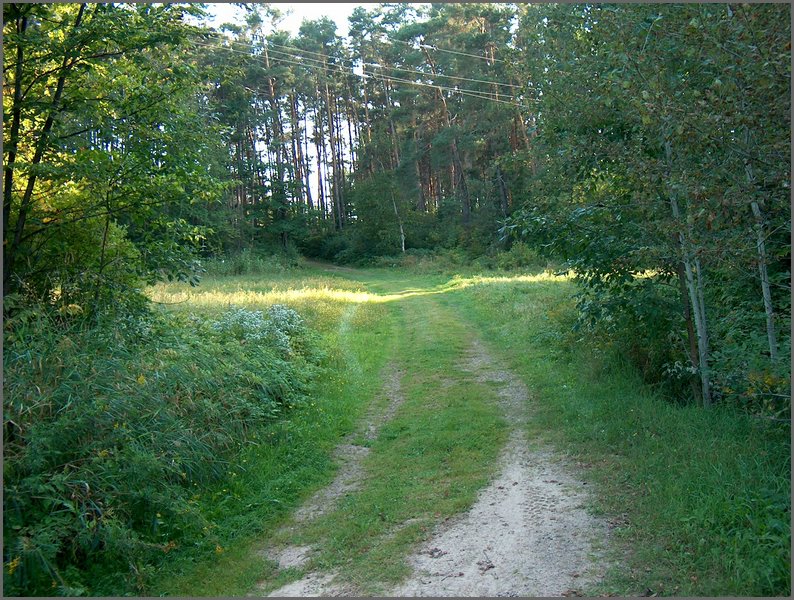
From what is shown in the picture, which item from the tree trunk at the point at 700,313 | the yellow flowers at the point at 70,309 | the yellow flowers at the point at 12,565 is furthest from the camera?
the tree trunk at the point at 700,313

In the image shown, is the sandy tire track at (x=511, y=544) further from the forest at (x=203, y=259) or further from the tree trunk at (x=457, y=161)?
the tree trunk at (x=457, y=161)

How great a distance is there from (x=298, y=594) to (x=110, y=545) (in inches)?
61.1

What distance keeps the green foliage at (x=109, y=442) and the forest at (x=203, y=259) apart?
0.02 meters

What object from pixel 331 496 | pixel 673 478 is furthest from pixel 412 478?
pixel 673 478

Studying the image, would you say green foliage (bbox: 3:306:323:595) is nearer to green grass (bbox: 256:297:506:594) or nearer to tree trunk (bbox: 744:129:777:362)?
green grass (bbox: 256:297:506:594)

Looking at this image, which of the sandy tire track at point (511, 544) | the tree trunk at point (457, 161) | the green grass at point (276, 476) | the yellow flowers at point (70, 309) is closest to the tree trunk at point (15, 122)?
the yellow flowers at point (70, 309)

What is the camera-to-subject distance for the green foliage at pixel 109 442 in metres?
4.58

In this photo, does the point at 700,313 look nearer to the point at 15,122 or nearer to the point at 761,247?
the point at 761,247

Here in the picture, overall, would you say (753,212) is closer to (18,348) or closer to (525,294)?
(18,348)

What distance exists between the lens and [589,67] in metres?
7.56

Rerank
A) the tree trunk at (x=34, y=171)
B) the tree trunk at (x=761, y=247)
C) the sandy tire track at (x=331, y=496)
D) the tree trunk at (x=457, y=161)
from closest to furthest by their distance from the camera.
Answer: the sandy tire track at (x=331, y=496) → the tree trunk at (x=761, y=247) → the tree trunk at (x=34, y=171) → the tree trunk at (x=457, y=161)

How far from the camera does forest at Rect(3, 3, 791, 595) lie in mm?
4676

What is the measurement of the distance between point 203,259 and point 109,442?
13.2 ft

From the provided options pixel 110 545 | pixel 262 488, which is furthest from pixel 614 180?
pixel 110 545
